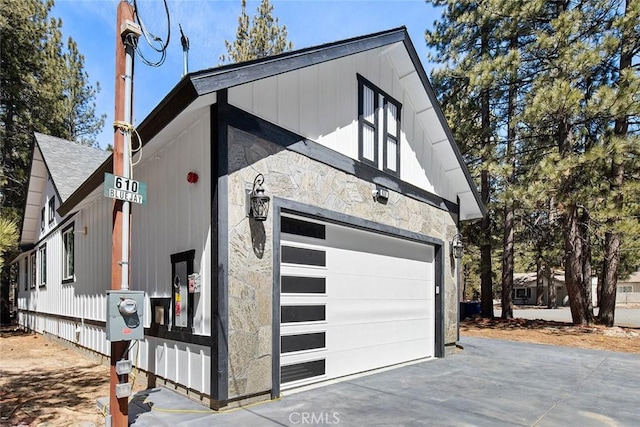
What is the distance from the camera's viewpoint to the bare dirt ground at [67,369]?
15.7 ft

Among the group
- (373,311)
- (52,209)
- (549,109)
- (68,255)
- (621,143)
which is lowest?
(373,311)

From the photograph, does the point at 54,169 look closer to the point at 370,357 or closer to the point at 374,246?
the point at 374,246

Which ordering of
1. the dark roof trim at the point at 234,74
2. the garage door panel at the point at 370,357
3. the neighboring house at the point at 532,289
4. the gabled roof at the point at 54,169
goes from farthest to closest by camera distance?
the neighboring house at the point at 532,289, the gabled roof at the point at 54,169, the garage door panel at the point at 370,357, the dark roof trim at the point at 234,74

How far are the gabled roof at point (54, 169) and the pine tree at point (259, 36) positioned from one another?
326 inches

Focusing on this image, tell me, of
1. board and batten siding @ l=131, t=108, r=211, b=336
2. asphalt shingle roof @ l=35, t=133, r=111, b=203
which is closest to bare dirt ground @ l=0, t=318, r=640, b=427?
board and batten siding @ l=131, t=108, r=211, b=336

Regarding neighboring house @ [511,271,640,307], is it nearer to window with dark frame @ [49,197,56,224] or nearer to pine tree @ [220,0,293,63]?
pine tree @ [220,0,293,63]

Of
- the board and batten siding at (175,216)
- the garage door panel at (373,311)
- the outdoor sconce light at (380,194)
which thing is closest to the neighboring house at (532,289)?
the garage door panel at (373,311)

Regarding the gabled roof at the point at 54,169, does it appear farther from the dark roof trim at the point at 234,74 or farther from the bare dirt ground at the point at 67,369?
the dark roof trim at the point at 234,74

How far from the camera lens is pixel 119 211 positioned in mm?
4141

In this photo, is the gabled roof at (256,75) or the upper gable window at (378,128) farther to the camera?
the upper gable window at (378,128)

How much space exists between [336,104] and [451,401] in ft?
14.6

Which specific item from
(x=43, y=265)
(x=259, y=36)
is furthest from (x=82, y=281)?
(x=259, y=36)

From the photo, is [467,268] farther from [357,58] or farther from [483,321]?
[357,58]

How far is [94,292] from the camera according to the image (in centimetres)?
877
